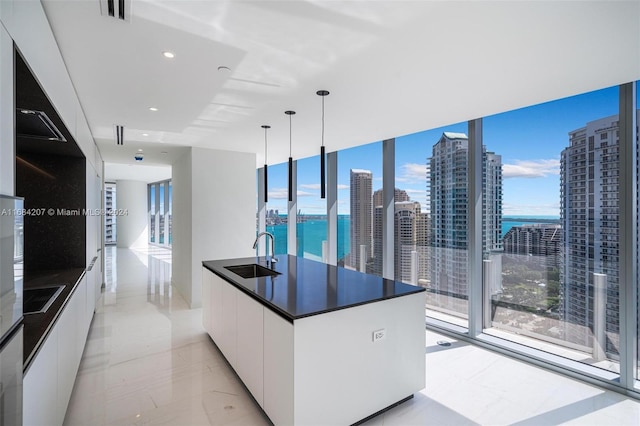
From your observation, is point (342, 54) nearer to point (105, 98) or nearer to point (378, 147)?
point (105, 98)

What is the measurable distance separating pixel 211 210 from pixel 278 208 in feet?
7.30

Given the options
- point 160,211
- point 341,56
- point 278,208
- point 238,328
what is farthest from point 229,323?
point 160,211

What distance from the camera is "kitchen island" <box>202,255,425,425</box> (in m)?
1.96

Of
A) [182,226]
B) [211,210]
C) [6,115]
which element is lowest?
[182,226]

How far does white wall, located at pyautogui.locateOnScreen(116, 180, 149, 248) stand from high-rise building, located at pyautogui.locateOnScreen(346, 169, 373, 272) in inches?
418

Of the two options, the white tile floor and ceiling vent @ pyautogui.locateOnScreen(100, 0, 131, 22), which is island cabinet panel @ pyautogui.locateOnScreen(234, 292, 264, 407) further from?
ceiling vent @ pyautogui.locateOnScreen(100, 0, 131, 22)

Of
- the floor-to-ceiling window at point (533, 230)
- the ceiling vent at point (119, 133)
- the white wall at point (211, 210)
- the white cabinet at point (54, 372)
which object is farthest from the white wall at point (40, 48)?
the floor-to-ceiling window at point (533, 230)

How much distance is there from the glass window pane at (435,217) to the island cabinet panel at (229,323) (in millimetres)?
2727

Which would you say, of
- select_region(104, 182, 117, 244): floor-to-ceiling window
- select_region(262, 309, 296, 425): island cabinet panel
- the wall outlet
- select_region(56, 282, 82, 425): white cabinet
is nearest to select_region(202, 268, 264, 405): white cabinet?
select_region(262, 309, 296, 425): island cabinet panel

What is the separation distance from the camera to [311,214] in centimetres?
662

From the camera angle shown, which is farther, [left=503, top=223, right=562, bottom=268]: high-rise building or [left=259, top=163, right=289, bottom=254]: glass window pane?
[left=259, top=163, right=289, bottom=254]: glass window pane

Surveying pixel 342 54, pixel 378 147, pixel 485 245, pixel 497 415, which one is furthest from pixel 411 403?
pixel 378 147

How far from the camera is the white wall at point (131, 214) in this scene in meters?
12.5

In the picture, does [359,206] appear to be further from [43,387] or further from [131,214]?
[131,214]
